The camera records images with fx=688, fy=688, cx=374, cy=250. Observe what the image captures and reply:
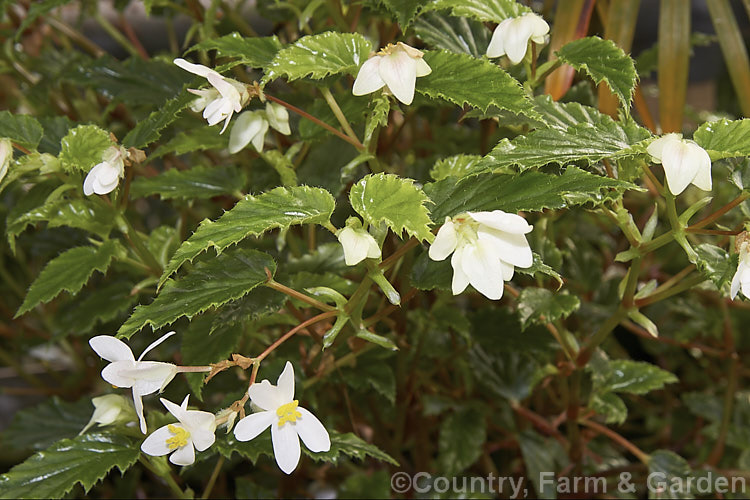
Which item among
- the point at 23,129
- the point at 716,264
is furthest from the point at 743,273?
the point at 23,129

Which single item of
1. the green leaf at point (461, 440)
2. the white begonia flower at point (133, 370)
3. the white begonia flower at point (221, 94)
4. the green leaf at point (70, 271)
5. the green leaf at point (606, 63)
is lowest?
the green leaf at point (461, 440)

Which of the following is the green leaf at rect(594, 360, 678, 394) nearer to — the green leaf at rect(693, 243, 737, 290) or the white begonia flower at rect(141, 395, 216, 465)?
the green leaf at rect(693, 243, 737, 290)

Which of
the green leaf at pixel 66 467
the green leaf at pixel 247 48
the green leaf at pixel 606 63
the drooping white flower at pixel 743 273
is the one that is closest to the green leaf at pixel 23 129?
the green leaf at pixel 247 48

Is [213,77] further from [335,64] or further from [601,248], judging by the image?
[601,248]

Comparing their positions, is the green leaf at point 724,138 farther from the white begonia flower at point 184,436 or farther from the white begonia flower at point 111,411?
the white begonia flower at point 111,411

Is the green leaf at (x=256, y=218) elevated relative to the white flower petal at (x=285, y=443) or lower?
elevated

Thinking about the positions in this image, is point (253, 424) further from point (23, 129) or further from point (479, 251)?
point (23, 129)
